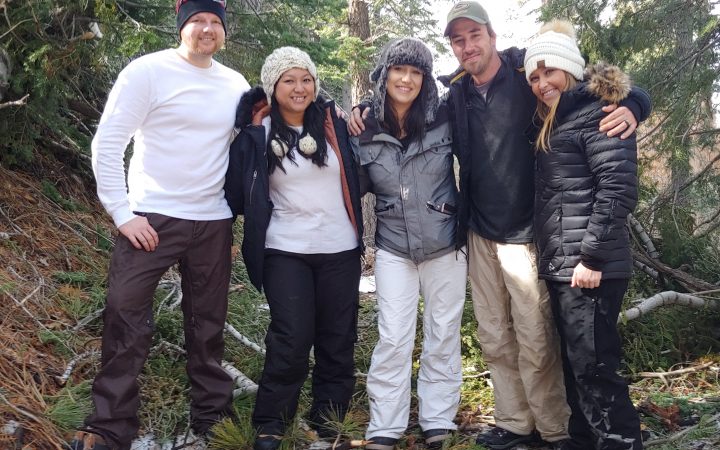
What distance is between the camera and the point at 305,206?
3578 mm

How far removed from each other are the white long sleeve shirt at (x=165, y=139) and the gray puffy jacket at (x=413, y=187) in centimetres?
89

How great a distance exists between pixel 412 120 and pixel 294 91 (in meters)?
0.73

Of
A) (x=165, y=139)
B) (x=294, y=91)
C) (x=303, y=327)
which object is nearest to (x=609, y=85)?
(x=294, y=91)

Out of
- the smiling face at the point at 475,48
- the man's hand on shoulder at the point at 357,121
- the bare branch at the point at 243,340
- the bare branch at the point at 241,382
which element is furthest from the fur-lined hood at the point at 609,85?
the bare branch at the point at 243,340

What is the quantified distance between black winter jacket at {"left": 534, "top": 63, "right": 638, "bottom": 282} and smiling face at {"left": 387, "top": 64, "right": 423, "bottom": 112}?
0.84m

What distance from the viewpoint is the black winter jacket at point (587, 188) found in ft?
10.0

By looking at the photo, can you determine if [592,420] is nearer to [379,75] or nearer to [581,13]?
[379,75]

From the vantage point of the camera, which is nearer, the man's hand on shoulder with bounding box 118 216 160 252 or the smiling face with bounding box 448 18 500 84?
the man's hand on shoulder with bounding box 118 216 160 252

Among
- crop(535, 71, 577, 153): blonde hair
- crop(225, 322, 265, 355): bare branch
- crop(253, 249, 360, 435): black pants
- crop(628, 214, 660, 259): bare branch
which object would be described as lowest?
crop(225, 322, 265, 355): bare branch

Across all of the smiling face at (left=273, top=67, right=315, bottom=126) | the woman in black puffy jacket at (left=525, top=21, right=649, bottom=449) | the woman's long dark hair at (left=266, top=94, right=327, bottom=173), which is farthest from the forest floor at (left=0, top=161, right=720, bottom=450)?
the smiling face at (left=273, top=67, right=315, bottom=126)

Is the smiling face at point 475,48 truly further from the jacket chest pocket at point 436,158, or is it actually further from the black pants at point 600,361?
the black pants at point 600,361

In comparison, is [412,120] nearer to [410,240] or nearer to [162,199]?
[410,240]

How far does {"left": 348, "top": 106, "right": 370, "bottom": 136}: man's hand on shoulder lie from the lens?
12.2 feet

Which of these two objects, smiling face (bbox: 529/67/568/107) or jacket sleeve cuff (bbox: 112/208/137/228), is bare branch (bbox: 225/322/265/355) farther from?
smiling face (bbox: 529/67/568/107)
